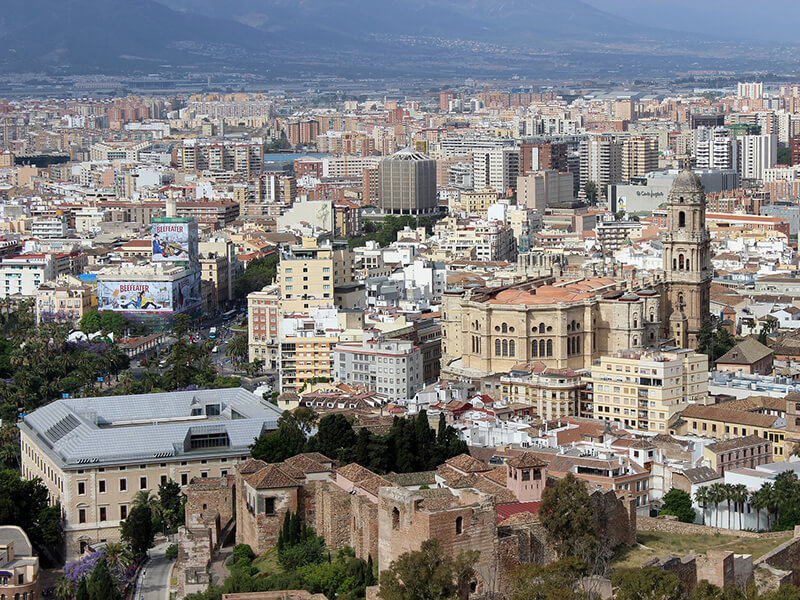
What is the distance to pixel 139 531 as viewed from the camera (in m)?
33.8

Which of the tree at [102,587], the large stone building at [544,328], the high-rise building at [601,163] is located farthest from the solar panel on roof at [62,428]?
the high-rise building at [601,163]

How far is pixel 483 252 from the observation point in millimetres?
80875

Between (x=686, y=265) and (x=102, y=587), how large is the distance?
2847cm

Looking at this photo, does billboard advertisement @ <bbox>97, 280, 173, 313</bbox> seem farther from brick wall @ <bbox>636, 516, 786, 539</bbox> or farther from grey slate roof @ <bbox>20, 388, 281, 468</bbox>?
brick wall @ <bbox>636, 516, 786, 539</bbox>

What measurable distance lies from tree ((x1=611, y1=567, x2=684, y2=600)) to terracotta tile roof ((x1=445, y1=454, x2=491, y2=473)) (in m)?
6.48

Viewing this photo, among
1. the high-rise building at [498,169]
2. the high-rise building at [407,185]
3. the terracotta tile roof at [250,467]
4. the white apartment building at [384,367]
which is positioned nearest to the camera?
the terracotta tile roof at [250,467]

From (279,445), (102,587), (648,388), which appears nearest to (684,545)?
(279,445)

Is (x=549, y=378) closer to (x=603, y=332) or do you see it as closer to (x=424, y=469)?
(x=603, y=332)

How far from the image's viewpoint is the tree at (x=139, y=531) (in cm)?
3366

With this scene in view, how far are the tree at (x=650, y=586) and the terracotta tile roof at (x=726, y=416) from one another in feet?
49.0

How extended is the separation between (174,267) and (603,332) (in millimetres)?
26281

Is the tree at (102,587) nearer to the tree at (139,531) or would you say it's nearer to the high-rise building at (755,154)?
the tree at (139,531)

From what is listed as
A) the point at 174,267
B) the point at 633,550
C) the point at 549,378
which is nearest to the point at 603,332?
the point at 549,378

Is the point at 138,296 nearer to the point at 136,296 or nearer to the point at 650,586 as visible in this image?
the point at 136,296
